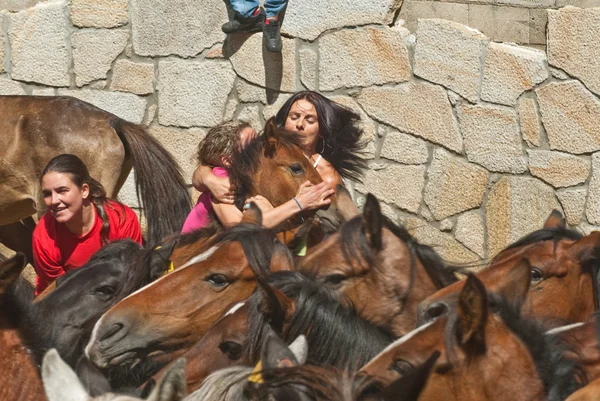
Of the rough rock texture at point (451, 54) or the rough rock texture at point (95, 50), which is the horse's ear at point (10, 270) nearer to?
the rough rock texture at point (451, 54)

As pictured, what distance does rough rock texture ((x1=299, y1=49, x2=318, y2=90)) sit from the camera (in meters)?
7.65

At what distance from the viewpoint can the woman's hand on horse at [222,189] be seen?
5.54 meters

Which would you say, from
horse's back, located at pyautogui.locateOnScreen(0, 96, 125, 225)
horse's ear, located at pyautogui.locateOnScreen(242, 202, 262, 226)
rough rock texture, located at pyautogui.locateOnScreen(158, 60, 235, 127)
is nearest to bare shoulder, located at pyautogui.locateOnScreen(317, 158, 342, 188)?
horse's ear, located at pyautogui.locateOnScreen(242, 202, 262, 226)

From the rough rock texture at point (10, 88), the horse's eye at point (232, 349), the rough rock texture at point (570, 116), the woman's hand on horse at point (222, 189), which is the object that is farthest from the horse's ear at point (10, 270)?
the rough rock texture at point (10, 88)

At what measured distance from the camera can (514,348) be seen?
9.64 ft

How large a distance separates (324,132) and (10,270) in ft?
9.68

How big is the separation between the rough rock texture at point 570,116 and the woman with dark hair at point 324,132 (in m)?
1.56

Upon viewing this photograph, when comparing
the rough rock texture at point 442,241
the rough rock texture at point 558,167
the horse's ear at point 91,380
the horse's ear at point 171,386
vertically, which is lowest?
the rough rock texture at point 442,241

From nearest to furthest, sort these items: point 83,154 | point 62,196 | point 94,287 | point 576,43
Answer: point 94,287, point 62,196, point 576,43, point 83,154

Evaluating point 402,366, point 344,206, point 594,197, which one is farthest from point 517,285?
point 594,197

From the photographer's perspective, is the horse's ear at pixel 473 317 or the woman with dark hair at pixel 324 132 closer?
the horse's ear at pixel 473 317

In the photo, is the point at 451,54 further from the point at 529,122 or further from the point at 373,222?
the point at 373,222

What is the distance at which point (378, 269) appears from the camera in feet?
13.4

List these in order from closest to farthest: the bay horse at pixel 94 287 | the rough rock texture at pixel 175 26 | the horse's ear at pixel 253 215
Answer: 1. the bay horse at pixel 94 287
2. the horse's ear at pixel 253 215
3. the rough rock texture at pixel 175 26
